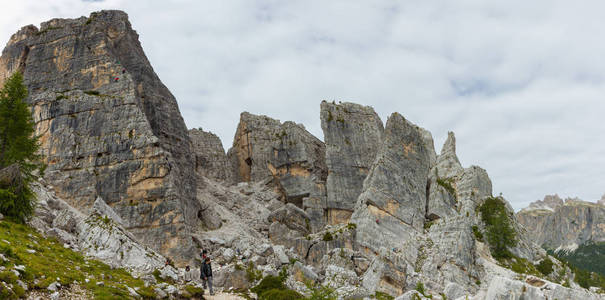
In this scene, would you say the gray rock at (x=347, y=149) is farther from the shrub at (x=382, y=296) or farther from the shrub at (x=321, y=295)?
the shrub at (x=321, y=295)

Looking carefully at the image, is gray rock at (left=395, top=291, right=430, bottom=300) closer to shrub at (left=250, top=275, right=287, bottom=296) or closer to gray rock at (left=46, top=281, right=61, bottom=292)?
shrub at (left=250, top=275, right=287, bottom=296)

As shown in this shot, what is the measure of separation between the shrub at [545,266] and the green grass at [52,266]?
6042 cm

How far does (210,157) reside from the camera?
103750 mm

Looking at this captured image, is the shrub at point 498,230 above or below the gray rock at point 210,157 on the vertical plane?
below

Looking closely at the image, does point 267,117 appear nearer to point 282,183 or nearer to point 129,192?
point 282,183

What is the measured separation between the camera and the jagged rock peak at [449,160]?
8944 cm

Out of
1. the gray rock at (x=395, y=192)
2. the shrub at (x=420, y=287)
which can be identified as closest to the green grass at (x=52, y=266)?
the shrub at (x=420, y=287)

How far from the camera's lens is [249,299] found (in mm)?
42000

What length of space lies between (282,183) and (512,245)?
1635 inches

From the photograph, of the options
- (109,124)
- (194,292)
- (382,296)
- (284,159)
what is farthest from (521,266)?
(109,124)

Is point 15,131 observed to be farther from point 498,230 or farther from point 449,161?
point 449,161

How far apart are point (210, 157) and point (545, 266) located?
63.2 m

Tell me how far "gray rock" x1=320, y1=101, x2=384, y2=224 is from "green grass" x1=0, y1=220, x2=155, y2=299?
57227 mm

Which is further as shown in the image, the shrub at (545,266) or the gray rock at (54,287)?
the shrub at (545,266)
